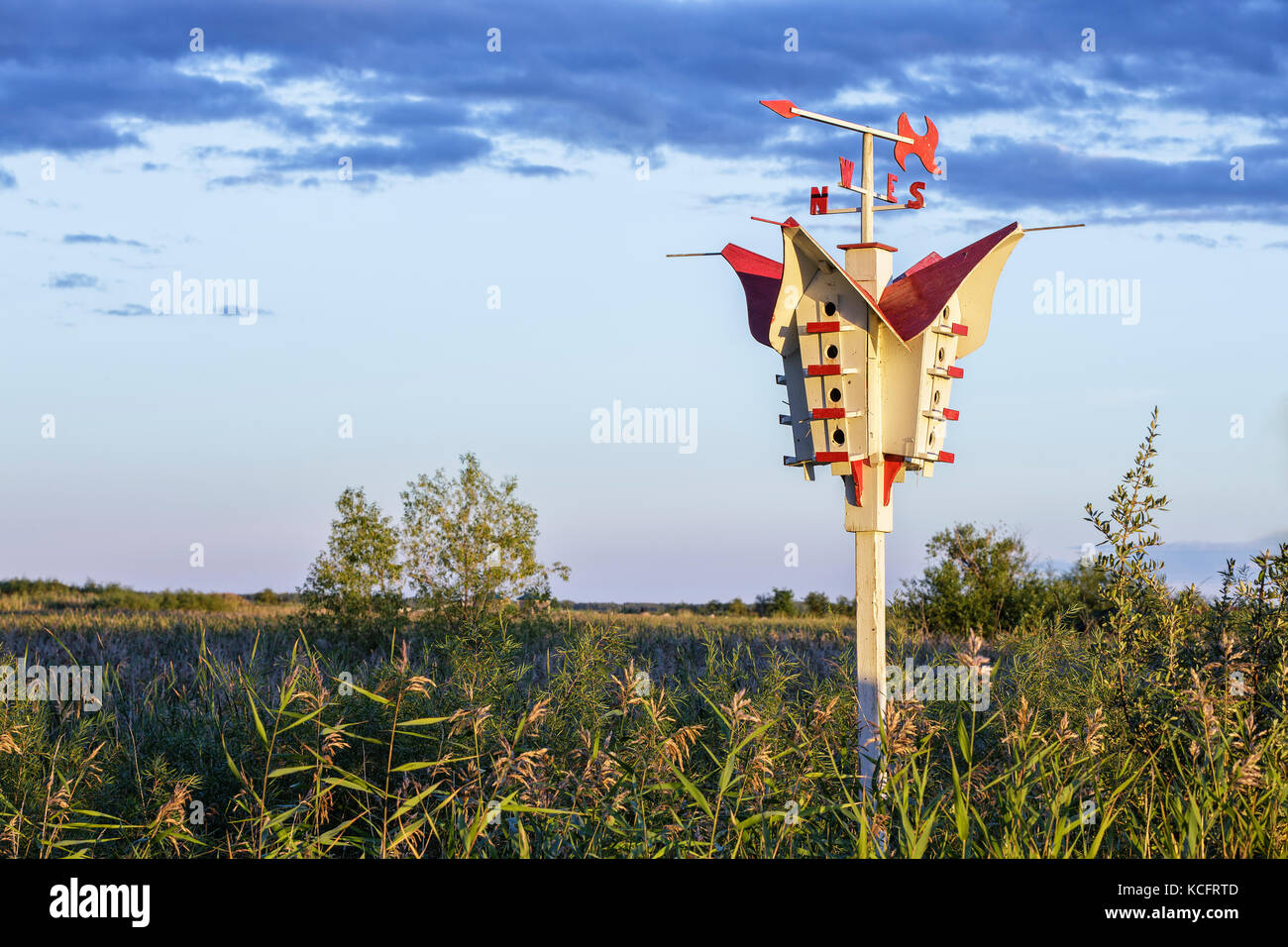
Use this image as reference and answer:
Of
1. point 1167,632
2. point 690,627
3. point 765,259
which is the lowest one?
point 690,627

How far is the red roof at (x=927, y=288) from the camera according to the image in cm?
730

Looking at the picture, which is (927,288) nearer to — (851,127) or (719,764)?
(851,127)

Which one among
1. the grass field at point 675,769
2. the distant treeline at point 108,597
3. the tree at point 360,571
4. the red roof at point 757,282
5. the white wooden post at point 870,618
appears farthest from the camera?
the distant treeline at point 108,597

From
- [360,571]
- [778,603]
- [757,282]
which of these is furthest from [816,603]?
[757,282]

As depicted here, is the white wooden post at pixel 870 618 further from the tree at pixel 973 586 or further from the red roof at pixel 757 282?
the tree at pixel 973 586

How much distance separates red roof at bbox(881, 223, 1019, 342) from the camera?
287 inches

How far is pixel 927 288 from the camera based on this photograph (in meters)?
7.49

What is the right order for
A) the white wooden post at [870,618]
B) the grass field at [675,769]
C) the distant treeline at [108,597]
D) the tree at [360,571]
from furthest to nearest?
the distant treeline at [108,597], the tree at [360,571], the white wooden post at [870,618], the grass field at [675,769]

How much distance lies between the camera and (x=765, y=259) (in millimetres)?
8359

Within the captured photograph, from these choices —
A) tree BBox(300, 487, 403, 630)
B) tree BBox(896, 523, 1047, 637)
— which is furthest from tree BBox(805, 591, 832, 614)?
tree BBox(300, 487, 403, 630)

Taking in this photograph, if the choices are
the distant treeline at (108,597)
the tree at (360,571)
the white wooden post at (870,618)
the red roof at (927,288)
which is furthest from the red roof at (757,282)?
the distant treeline at (108,597)
